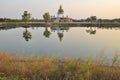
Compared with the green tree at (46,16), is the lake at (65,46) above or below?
below

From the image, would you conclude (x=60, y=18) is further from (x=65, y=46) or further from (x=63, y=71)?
(x=63, y=71)

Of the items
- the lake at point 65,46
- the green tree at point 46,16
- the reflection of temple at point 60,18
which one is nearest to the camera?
the lake at point 65,46

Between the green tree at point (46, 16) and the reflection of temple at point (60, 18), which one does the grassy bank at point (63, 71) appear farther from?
the reflection of temple at point (60, 18)

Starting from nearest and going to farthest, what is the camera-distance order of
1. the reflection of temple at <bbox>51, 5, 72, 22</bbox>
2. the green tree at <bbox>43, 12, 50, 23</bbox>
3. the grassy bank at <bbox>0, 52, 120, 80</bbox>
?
1. the grassy bank at <bbox>0, 52, 120, 80</bbox>
2. the green tree at <bbox>43, 12, 50, 23</bbox>
3. the reflection of temple at <bbox>51, 5, 72, 22</bbox>

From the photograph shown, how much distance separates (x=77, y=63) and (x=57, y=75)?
2.70ft

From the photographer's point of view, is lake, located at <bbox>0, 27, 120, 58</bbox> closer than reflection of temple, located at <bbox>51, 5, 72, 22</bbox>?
Yes

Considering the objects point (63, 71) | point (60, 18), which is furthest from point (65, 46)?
point (60, 18)

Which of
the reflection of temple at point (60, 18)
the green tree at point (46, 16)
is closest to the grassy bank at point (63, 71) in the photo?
the green tree at point (46, 16)

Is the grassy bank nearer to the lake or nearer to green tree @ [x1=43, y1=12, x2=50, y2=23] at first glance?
the lake

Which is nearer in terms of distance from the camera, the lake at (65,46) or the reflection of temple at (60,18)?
the lake at (65,46)

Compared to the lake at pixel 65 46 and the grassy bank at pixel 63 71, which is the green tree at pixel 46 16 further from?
the grassy bank at pixel 63 71

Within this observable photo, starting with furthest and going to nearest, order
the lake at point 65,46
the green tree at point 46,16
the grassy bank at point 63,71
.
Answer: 1. the green tree at point 46,16
2. the lake at point 65,46
3. the grassy bank at point 63,71

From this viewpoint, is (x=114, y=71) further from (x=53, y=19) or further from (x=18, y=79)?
(x=53, y=19)

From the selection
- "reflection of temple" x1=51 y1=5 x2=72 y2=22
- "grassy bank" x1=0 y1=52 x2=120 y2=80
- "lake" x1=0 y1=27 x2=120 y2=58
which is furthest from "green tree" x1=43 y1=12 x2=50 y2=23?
"grassy bank" x1=0 y1=52 x2=120 y2=80
